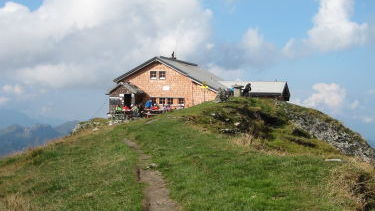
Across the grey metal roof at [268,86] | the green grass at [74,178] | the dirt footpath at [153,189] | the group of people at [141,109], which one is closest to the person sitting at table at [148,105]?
the group of people at [141,109]

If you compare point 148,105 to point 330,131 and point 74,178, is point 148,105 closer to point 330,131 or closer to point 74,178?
point 330,131

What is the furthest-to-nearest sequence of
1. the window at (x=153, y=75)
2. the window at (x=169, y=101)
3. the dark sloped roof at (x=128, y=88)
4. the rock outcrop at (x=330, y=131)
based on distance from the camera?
the window at (x=153, y=75) → the window at (x=169, y=101) → the dark sloped roof at (x=128, y=88) → the rock outcrop at (x=330, y=131)

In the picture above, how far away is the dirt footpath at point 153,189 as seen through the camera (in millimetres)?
16953

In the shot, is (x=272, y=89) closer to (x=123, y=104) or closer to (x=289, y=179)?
(x=123, y=104)

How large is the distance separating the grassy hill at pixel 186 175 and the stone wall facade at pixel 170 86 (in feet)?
81.9

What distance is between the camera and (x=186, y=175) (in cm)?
2050

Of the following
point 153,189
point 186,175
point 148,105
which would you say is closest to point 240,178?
point 186,175

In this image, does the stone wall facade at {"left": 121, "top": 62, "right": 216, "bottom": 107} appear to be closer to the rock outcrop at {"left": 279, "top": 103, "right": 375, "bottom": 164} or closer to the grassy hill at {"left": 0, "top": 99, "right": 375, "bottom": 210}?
the rock outcrop at {"left": 279, "top": 103, "right": 375, "bottom": 164}

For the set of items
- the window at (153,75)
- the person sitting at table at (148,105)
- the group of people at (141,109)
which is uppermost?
the window at (153,75)

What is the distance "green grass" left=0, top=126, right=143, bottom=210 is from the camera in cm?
1864

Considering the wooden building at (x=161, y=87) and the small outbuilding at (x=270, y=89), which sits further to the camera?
the small outbuilding at (x=270, y=89)

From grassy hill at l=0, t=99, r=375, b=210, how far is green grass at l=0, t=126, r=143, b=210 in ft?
0.14

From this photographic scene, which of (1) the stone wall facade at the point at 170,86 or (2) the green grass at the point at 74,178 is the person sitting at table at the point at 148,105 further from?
(2) the green grass at the point at 74,178

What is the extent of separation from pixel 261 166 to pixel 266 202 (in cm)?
488
